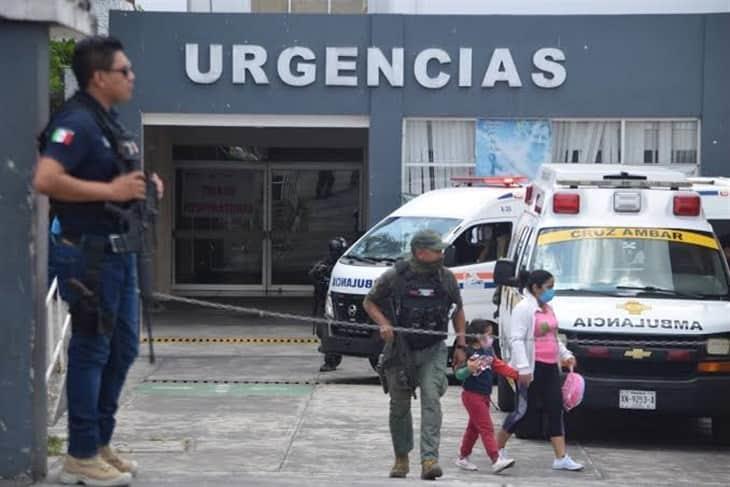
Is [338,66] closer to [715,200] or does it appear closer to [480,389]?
[715,200]

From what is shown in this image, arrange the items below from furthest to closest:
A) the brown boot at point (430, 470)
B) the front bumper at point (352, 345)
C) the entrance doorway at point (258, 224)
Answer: the entrance doorway at point (258, 224), the front bumper at point (352, 345), the brown boot at point (430, 470)

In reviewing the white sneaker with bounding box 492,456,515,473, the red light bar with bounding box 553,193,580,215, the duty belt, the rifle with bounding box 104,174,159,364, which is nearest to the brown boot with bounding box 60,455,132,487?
the rifle with bounding box 104,174,159,364

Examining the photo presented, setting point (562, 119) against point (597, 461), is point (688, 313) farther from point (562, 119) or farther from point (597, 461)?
point (562, 119)

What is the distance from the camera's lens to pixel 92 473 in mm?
6426

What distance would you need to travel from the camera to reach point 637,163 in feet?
75.4

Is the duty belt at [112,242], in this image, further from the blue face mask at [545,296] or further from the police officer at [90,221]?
the blue face mask at [545,296]

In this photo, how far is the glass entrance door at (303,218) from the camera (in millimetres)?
28672

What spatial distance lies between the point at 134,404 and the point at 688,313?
5675mm

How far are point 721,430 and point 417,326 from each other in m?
4.11

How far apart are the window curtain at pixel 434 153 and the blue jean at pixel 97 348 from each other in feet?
54.3

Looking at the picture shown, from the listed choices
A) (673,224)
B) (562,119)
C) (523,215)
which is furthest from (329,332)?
(562,119)

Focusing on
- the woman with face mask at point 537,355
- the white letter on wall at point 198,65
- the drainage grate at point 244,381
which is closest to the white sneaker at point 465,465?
the woman with face mask at point 537,355

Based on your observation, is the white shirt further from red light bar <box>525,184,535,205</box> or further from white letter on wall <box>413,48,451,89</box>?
white letter on wall <box>413,48,451,89</box>

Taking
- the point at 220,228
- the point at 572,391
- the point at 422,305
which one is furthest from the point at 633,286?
the point at 220,228
